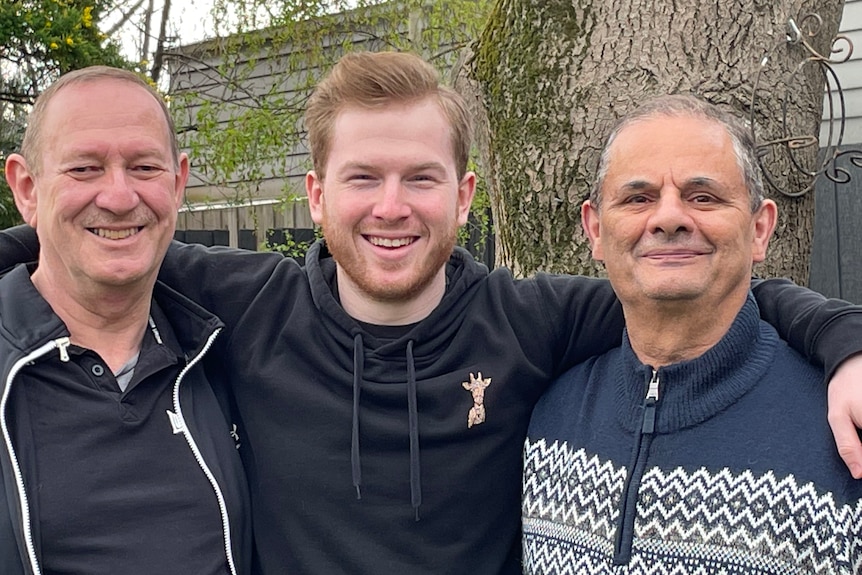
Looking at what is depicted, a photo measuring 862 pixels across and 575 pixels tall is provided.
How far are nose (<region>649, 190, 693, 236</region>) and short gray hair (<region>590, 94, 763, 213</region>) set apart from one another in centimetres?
17

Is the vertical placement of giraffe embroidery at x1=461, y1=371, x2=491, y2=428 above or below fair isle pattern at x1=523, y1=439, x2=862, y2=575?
above

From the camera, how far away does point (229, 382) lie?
2.57m

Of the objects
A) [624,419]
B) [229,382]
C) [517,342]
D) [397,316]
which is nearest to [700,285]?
[624,419]

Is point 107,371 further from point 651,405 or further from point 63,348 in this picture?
point 651,405

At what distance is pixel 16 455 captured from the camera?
83.8 inches

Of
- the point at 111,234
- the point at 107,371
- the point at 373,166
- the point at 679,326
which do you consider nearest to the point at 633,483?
the point at 679,326

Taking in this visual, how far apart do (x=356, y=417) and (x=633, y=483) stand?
688 millimetres

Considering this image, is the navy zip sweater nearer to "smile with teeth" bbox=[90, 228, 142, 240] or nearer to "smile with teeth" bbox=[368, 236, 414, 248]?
"smile with teeth" bbox=[368, 236, 414, 248]

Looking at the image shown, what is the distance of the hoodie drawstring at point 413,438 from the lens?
232cm

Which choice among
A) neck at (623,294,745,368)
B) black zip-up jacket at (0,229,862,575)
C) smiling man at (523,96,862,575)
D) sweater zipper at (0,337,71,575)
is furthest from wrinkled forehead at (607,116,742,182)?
sweater zipper at (0,337,71,575)

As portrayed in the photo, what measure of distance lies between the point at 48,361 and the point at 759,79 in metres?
2.14

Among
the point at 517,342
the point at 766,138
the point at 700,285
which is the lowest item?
the point at 517,342

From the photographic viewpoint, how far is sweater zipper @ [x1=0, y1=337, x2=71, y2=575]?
205 centimetres

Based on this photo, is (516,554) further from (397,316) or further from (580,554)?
(397,316)
